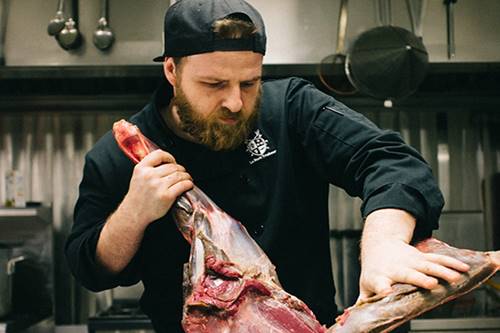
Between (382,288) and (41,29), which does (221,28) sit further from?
(41,29)

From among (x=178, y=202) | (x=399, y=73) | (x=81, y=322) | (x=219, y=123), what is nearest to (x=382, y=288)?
(x=178, y=202)

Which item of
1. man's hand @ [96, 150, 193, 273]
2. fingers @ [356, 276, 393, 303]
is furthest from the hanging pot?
fingers @ [356, 276, 393, 303]

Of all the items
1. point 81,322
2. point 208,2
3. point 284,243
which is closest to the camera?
point 208,2

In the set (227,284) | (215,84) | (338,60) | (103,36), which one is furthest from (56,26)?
(227,284)

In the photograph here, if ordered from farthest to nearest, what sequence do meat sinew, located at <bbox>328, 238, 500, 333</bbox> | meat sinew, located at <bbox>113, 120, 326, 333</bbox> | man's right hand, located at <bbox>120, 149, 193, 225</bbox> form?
man's right hand, located at <bbox>120, 149, 193, 225</bbox> < meat sinew, located at <bbox>113, 120, 326, 333</bbox> < meat sinew, located at <bbox>328, 238, 500, 333</bbox>

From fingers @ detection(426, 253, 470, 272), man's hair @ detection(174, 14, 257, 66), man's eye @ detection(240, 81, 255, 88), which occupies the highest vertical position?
man's hair @ detection(174, 14, 257, 66)

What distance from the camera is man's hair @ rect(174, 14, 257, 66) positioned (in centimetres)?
167

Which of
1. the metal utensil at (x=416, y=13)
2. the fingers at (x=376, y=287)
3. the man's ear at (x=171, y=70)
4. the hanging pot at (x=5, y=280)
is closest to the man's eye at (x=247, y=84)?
the man's ear at (x=171, y=70)

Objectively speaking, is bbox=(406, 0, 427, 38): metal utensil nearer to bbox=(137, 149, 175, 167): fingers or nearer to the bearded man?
the bearded man

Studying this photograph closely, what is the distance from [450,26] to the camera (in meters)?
4.00

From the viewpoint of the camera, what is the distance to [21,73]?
395cm

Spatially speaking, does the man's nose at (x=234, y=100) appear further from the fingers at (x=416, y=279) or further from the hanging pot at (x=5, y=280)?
the hanging pot at (x=5, y=280)

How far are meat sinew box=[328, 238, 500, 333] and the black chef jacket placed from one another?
2.00 feet

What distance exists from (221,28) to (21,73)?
101 inches
